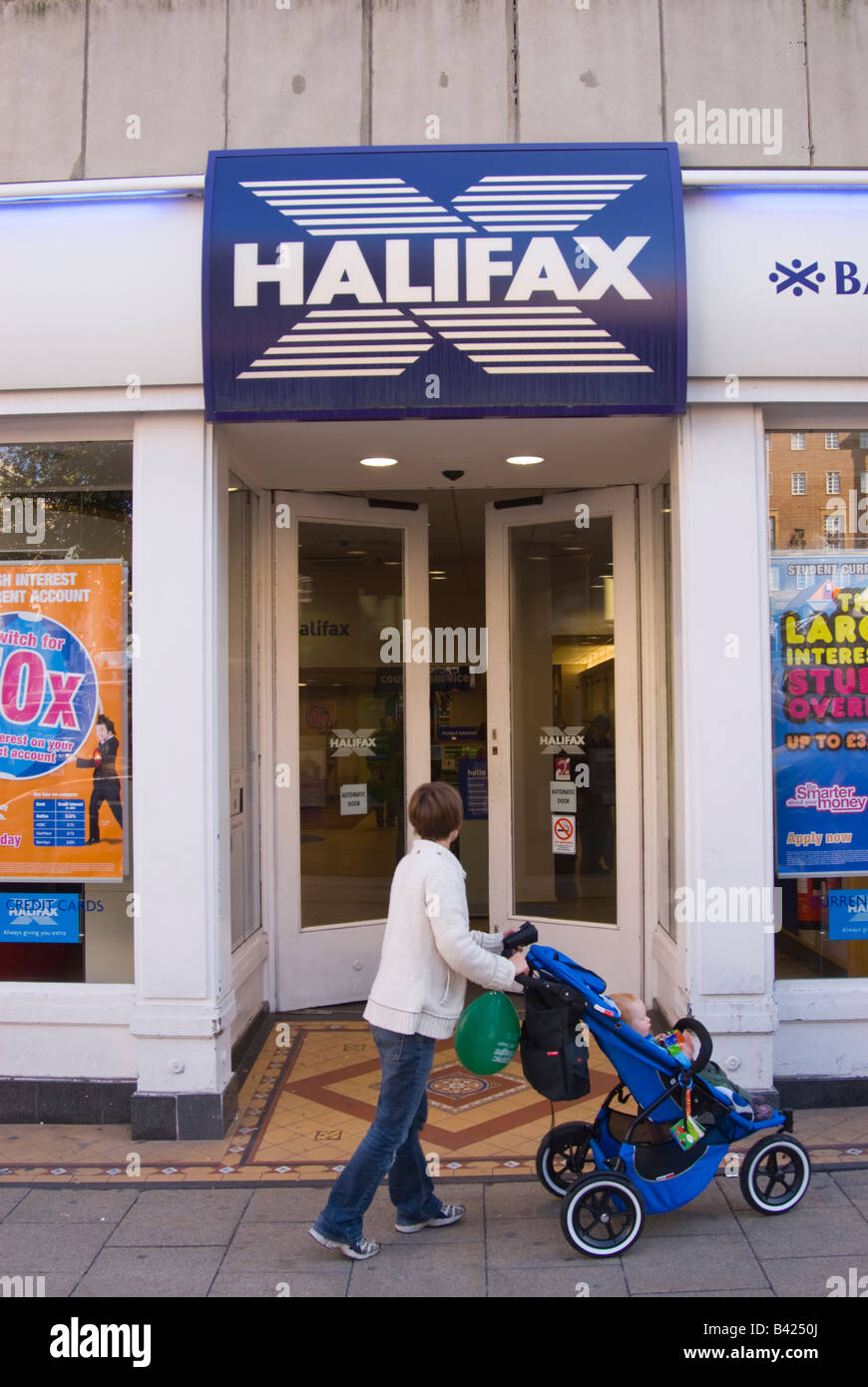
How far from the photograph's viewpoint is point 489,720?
289 inches

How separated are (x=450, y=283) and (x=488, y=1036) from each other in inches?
125

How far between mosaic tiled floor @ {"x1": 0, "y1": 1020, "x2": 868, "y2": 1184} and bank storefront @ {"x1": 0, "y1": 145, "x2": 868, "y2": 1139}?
18 centimetres

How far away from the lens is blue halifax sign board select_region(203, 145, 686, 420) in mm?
4938

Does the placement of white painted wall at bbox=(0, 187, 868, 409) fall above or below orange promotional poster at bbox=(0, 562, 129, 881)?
above

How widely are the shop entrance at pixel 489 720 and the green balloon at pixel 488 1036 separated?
2.97 metres

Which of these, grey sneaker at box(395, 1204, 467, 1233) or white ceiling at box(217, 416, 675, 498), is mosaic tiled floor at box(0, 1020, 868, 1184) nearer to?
grey sneaker at box(395, 1204, 467, 1233)

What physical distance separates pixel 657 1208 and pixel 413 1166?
0.87 meters

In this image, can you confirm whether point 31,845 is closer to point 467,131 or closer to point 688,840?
point 688,840

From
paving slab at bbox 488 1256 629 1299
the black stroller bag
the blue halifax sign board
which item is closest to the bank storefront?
the blue halifax sign board

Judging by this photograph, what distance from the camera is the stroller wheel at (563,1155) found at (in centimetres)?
417
